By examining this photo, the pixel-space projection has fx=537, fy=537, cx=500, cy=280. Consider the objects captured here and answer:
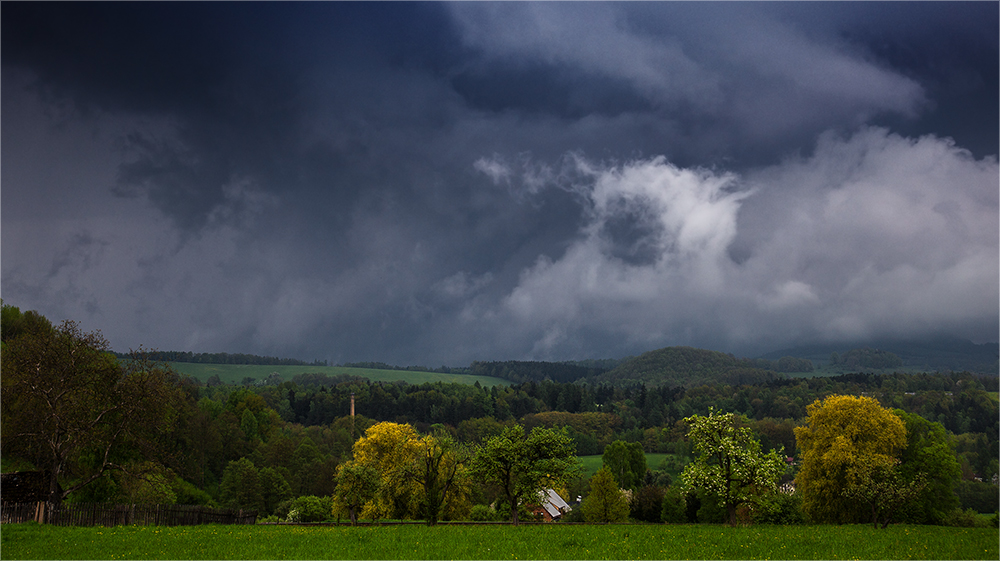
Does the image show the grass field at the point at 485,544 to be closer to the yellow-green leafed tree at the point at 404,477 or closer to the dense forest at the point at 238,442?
the dense forest at the point at 238,442

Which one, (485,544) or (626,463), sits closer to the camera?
(485,544)

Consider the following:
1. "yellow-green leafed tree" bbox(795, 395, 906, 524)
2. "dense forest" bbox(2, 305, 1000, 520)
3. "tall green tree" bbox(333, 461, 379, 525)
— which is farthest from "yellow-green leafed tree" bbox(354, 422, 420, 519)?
"yellow-green leafed tree" bbox(795, 395, 906, 524)

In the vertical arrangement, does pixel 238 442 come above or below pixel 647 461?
Result: above

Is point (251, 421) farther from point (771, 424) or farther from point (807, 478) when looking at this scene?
point (771, 424)

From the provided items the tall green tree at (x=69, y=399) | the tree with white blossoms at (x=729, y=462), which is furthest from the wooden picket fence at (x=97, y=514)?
the tree with white blossoms at (x=729, y=462)

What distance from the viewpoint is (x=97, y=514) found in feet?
97.9

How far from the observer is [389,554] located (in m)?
19.6

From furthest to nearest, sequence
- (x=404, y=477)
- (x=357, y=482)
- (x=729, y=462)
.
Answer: (x=357, y=482)
(x=404, y=477)
(x=729, y=462)

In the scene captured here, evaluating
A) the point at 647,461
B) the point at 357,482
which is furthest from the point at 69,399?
the point at 647,461

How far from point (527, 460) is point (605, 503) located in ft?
94.9

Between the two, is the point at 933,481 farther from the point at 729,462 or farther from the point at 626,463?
the point at 626,463

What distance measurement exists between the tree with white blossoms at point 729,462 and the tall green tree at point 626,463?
79761mm

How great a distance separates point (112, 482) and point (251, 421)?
217 feet

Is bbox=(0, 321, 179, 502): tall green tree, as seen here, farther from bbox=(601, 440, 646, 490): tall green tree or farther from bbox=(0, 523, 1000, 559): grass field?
bbox=(601, 440, 646, 490): tall green tree
